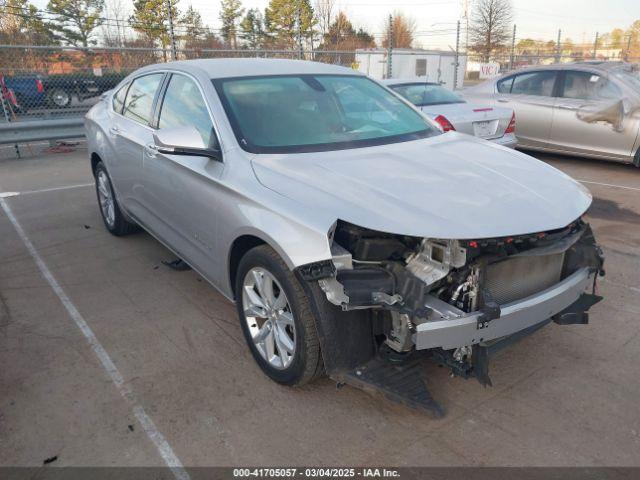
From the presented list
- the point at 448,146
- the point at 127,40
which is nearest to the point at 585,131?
the point at 448,146

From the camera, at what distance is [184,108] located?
3746 millimetres

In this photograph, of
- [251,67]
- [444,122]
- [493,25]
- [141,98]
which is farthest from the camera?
[493,25]

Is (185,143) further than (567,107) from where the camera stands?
No

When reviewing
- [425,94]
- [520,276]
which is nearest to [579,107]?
[425,94]

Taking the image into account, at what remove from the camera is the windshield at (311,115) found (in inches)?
130

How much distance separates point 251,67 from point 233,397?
7.64 feet

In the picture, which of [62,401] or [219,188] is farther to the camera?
[219,188]

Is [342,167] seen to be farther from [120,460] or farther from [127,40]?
[127,40]

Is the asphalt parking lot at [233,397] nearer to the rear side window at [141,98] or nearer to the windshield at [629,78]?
the rear side window at [141,98]

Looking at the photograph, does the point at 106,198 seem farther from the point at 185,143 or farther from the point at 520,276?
the point at 520,276

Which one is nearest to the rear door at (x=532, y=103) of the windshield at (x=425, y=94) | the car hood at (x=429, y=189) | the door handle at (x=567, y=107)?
the door handle at (x=567, y=107)

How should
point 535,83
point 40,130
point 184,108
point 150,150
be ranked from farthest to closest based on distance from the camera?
1. point 40,130
2. point 535,83
3. point 150,150
4. point 184,108

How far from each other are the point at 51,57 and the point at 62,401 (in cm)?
1383

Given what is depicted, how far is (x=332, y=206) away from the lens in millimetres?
2553
